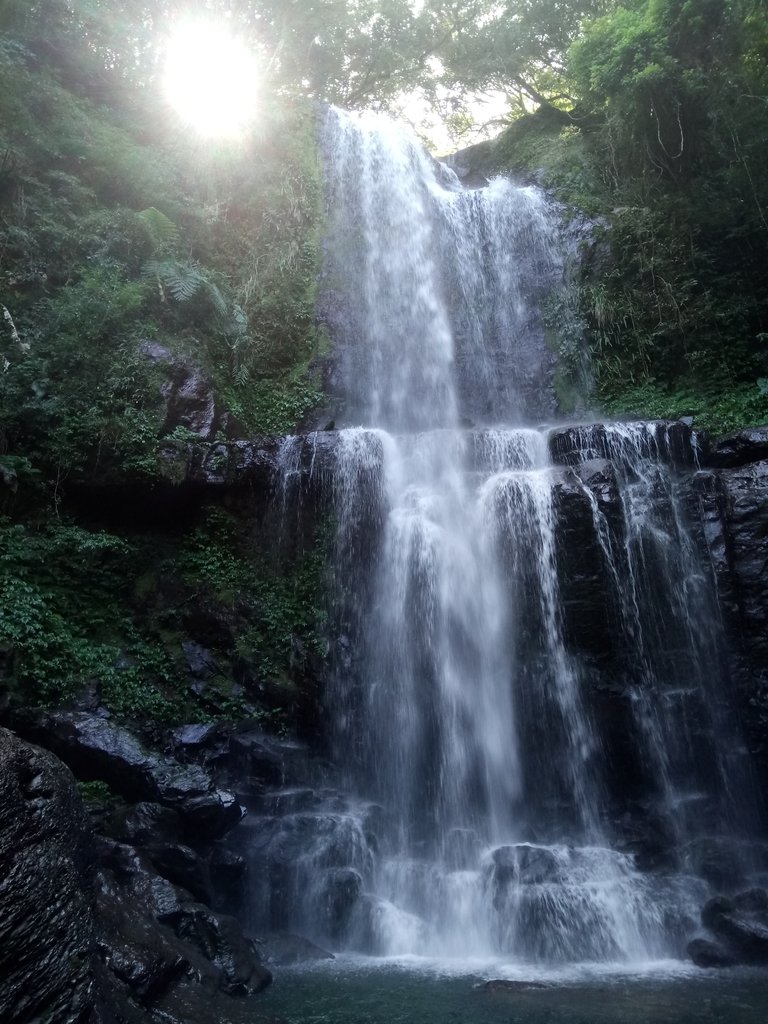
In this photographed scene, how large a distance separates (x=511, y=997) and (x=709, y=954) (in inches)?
88.4

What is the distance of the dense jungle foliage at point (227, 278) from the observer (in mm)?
10133

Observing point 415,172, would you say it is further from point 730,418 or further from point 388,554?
point 388,554

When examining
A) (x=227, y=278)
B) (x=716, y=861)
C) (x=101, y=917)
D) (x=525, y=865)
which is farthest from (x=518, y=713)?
(x=227, y=278)

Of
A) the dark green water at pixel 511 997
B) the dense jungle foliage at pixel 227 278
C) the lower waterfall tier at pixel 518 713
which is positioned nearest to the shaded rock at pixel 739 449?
the lower waterfall tier at pixel 518 713

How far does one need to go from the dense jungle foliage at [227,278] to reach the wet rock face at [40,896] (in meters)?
4.00

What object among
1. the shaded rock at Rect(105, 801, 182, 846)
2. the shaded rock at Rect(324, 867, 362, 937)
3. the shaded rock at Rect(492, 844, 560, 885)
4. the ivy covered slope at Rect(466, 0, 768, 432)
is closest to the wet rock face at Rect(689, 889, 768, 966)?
the shaded rock at Rect(492, 844, 560, 885)

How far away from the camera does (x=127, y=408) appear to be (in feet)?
36.1

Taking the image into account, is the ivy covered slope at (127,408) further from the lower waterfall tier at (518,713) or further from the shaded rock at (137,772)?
the lower waterfall tier at (518,713)

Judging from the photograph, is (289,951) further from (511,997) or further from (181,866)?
(511,997)

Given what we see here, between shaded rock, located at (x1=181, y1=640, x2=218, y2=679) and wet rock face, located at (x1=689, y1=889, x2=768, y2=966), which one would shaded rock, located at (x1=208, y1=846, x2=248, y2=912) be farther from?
wet rock face, located at (x1=689, y1=889, x2=768, y2=966)

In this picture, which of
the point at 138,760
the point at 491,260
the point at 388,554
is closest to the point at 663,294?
the point at 491,260

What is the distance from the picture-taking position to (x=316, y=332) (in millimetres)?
15391

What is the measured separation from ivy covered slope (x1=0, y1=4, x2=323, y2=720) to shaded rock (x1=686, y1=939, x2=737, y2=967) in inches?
221

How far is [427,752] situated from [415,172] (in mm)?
15588
